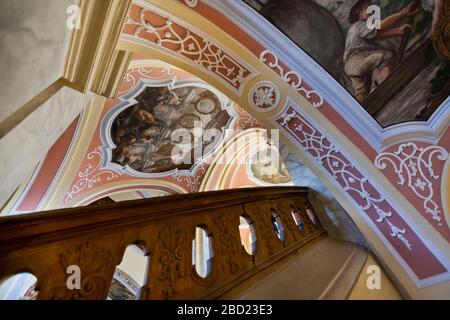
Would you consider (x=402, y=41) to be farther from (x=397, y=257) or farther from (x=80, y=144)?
(x=80, y=144)

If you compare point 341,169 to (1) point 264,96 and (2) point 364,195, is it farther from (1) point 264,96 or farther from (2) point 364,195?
(1) point 264,96

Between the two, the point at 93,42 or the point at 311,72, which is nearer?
the point at 93,42

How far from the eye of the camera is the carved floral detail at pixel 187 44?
3.57 metres

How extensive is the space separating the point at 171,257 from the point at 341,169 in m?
2.68

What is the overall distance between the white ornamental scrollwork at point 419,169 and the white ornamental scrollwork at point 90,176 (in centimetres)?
639

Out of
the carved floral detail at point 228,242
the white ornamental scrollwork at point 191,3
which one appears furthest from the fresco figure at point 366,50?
the carved floral detail at point 228,242

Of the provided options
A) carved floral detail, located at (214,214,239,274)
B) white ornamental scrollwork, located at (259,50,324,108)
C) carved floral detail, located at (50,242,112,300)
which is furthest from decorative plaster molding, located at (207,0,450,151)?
carved floral detail, located at (50,242,112,300)

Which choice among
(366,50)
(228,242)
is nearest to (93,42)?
(228,242)

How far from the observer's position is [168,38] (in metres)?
3.74

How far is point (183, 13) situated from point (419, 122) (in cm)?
281

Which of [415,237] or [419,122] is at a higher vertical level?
[419,122]

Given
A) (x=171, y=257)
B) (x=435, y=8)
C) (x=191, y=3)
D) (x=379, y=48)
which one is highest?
(x=191, y=3)

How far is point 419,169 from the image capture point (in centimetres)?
301

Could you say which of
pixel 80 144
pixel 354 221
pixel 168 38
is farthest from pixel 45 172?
pixel 354 221
